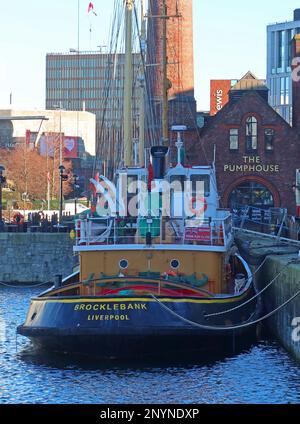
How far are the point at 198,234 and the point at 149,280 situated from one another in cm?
236

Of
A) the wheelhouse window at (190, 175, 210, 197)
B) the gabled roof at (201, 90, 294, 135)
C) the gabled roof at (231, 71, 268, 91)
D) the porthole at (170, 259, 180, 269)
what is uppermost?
the gabled roof at (231, 71, 268, 91)

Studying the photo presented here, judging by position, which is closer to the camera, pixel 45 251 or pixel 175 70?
pixel 45 251

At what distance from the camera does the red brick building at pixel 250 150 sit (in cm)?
5834

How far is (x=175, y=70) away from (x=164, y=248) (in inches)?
1583

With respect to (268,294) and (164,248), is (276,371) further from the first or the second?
(268,294)

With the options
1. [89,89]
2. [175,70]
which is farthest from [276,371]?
[89,89]

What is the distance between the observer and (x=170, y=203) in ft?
95.5

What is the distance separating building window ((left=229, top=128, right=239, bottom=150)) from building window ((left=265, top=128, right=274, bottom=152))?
Answer: 5.85 feet

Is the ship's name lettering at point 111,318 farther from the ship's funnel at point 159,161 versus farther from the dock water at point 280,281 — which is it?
the ship's funnel at point 159,161

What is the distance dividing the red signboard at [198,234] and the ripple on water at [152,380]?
3.32 meters

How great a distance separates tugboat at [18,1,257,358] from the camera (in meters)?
23.5

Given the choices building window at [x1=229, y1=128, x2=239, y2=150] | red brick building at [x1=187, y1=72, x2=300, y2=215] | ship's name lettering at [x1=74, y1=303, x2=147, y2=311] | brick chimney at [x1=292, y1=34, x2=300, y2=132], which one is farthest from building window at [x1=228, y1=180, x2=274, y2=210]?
ship's name lettering at [x1=74, y1=303, x2=147, y2=311]

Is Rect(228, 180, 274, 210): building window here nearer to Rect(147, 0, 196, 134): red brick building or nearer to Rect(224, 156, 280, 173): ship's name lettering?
Rect(224, 156, 280, 173): ship's name lettering

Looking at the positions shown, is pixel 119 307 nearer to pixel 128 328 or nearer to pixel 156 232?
pixel 128 328
